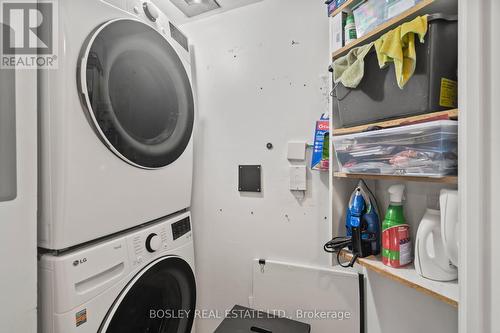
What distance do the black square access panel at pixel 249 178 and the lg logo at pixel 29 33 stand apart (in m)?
0.93

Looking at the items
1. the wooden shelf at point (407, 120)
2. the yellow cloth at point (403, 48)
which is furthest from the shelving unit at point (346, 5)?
the wooden shelf at point (407, 120)

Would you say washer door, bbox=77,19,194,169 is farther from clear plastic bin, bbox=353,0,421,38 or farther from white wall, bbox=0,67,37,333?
clear plastic bin, bbox=353,0,421,38

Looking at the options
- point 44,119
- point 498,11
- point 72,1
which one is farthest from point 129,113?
point 498,11

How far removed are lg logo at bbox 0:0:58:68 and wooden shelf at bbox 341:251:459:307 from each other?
124cm

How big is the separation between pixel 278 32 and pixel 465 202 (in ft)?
3.89

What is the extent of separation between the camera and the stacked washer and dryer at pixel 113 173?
67cm

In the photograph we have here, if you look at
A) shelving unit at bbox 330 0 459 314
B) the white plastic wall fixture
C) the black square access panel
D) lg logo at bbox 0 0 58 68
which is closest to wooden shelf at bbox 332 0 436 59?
shelving unit at bbox 330 0 459 314

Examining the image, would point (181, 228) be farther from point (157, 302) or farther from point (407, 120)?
point (407, 120)

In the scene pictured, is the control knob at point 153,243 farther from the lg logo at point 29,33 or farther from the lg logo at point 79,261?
the lg logo at point 29,33

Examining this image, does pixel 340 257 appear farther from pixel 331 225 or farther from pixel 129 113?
pixel 129 113

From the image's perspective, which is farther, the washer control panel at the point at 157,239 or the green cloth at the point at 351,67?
the washer control panel at the point at 157,239

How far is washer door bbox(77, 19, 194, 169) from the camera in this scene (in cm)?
73

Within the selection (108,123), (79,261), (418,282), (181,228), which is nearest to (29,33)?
(108,123)

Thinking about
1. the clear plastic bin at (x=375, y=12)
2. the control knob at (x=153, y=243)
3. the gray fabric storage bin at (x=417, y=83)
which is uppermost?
the clear plastic bin at (x=375, y=12)
